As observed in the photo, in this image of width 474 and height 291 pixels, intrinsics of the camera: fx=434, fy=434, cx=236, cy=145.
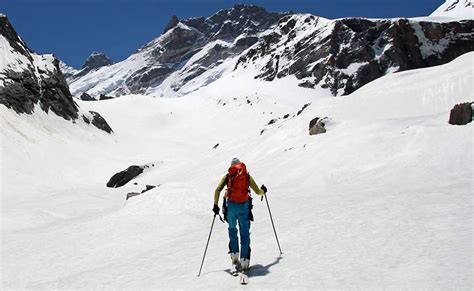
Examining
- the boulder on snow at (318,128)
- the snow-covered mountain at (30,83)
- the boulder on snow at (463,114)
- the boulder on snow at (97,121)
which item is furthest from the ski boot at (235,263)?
the boulder on snow at (97,121)

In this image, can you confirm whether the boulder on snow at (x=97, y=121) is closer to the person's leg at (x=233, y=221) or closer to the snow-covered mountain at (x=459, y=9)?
the person's leg at (x=233, y=221)

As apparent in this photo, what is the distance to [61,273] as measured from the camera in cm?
1094

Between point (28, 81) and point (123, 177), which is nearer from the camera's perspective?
point (123, 177)

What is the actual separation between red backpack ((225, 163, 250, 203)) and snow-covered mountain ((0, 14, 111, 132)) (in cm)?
3971

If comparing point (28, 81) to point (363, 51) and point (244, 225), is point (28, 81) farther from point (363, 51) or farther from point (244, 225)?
point (363, 51)

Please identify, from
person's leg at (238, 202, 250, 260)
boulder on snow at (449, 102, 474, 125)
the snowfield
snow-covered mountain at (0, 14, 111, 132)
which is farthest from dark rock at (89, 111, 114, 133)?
person's leg at (238, 202, 250, 260)

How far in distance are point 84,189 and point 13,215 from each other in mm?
11097

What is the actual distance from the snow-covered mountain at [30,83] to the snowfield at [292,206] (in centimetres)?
365

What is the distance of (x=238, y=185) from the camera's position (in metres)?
8.53

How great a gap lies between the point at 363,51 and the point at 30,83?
64.6 metres

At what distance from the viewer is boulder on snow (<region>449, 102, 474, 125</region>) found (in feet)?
62.5

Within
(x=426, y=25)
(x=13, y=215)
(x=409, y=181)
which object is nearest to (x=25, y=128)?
(x=13, y=215)

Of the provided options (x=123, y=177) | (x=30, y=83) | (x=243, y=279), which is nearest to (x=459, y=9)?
(x=30, y=83)

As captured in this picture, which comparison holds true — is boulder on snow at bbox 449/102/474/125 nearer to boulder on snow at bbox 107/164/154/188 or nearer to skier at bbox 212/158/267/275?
skier at bbox 212/158/267/275
